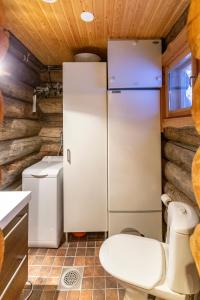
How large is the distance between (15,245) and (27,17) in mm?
1848

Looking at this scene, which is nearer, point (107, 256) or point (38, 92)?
point (107, 256)

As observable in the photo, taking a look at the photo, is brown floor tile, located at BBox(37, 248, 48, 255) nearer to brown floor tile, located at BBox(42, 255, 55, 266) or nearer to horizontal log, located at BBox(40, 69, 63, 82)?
brown floor tile, located at BBox(42, 255, 55, 266)

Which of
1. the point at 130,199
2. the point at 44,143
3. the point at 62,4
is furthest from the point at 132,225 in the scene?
the point at 62,4

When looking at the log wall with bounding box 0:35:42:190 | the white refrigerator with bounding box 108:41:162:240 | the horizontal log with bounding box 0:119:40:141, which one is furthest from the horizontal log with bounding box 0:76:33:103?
the white refrigerator with bounding box 108:41:162:240

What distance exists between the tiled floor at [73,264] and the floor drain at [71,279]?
4 cm

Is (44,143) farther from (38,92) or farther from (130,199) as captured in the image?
(130,199)

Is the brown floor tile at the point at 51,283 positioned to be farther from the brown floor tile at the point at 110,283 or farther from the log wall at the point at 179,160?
the log wall at the point at 179,160

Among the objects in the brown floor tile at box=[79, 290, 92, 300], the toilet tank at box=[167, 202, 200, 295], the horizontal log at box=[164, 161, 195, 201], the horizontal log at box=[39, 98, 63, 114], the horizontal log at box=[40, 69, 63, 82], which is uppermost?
the horizontal log at box=[40, 69, 63, 82]

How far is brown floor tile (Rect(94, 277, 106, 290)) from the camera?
189 cm

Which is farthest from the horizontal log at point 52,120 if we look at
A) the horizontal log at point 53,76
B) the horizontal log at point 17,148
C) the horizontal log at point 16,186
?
the horizontal log at point 16,186

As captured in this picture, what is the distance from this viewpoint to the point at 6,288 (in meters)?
1.28

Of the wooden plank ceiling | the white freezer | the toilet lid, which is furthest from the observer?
the white freezer

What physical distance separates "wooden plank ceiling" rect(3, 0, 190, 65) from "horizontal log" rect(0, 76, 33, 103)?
46 centimetres

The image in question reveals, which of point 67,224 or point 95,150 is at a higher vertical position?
point 95,150
